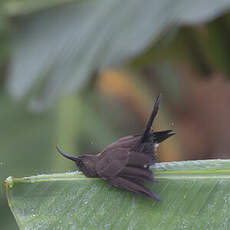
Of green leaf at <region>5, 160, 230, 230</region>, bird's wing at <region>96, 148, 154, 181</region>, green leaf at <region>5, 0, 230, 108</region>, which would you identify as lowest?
green leaf at <region>5, 160, 230, 230</region>

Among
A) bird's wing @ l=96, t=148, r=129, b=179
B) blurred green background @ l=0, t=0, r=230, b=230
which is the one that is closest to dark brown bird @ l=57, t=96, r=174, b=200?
bird's wing @ l=96, t=148, r=129, b=179

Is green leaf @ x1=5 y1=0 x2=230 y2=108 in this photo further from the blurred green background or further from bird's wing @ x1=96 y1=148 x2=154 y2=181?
bird's wing @ x1=96 y1=148 x2=154 y2=181

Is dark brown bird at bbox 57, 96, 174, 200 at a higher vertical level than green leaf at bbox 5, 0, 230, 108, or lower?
lower

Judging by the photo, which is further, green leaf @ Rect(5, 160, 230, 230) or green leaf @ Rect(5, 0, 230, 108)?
green leaf @ Rect(5, 0, 230, 108)

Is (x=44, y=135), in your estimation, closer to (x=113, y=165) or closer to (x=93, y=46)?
(x=93, y=46)

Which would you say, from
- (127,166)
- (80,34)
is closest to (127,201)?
(127,166)

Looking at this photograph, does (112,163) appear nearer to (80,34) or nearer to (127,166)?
(127,166)

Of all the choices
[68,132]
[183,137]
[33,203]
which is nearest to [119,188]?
[33,203]
